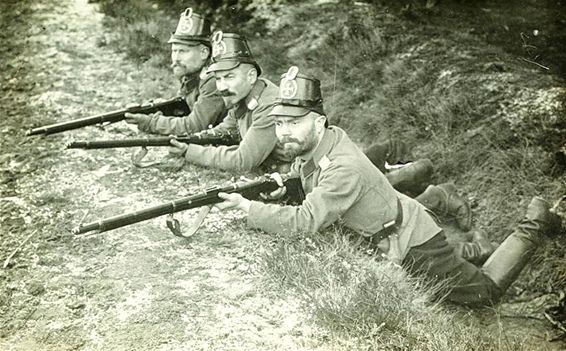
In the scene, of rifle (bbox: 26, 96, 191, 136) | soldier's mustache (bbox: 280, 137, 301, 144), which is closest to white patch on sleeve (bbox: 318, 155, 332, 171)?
soldier's mustache (bbox: 280, 137, 301, 144)

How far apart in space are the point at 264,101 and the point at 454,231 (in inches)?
77.4

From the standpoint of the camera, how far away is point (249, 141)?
16.2 feet

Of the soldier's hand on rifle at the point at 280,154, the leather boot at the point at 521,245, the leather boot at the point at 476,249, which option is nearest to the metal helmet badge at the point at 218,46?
the soldier's hand on rifle at the point at 280,154

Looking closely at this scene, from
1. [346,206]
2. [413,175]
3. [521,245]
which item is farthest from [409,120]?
[346,206]

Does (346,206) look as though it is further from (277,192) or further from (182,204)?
(182,204)

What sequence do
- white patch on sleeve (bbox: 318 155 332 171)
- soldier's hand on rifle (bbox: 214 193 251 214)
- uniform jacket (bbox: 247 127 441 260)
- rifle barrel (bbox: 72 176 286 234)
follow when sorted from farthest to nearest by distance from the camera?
soldier's hand on rifle (bbox: 214 193 251 214), white patch on sleeve (bbox: 318 155 332 171), uniform jacket (bbox: 247 127 441 260), rifle barrel (bbox: 72 176 286 234)

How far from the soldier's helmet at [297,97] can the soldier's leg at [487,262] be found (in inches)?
48.1

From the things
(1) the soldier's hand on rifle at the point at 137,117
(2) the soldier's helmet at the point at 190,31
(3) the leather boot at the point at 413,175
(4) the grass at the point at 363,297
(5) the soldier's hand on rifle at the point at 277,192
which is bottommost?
(3) the leather boot at the point at 413,175

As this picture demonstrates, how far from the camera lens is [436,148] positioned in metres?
5.52

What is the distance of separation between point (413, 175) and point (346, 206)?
162cm

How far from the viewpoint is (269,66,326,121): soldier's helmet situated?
3.96 metres

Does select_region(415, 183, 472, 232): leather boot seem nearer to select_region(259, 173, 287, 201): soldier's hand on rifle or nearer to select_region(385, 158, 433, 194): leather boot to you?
select_region(385, 158, 433, 194): leather boot

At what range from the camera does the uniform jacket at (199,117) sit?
5629 millimetres

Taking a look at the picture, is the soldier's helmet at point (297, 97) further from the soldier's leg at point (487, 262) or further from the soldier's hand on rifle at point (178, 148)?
the soldier's hand on rifle at point (178, 148)
